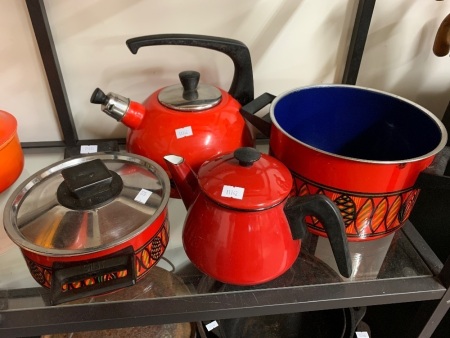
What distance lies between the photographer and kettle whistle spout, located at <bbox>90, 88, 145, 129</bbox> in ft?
1.95

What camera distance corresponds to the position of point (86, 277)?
1.51 feet

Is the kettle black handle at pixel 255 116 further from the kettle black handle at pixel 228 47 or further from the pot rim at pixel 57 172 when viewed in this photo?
the pot rim at pixel 57 172

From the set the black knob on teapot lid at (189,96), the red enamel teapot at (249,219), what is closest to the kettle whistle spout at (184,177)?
the red enamel teapot at (249,219)

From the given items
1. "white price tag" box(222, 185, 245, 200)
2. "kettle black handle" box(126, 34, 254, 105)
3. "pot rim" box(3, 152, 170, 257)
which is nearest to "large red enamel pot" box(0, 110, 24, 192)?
"pot rim" box(3, 152, 170, 257)

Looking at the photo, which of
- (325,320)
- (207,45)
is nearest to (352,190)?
(207,45)

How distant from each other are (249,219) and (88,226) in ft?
0.66

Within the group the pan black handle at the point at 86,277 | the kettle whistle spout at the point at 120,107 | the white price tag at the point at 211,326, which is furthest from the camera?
the white price tag at the point at 211,326

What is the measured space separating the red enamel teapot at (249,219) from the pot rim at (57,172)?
0.05 m

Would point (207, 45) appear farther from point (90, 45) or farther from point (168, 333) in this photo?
point (168, 333)

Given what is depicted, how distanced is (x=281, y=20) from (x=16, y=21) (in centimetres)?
47

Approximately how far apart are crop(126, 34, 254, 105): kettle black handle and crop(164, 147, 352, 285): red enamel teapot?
0.20 metres

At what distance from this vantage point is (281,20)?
731 mm

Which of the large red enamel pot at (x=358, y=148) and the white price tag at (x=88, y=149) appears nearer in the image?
the large red enamel pot at (x=358, y=148)

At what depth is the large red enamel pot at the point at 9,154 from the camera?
2.08ft
